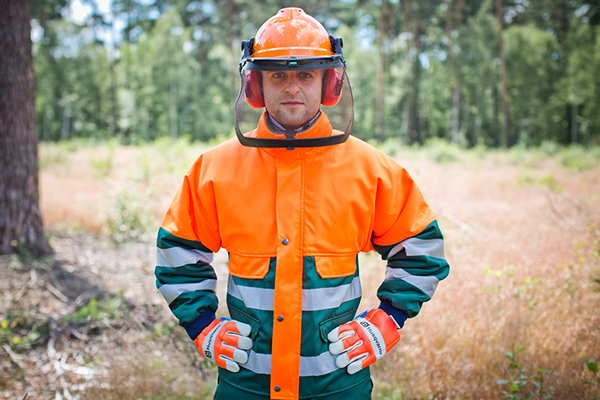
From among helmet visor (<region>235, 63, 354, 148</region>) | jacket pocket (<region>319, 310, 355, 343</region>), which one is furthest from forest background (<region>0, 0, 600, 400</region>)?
helmet visor (<region>235, 63, 354, 148</region>)

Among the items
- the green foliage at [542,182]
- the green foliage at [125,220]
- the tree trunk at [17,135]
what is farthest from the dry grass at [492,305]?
the tree trunk at [17,135]

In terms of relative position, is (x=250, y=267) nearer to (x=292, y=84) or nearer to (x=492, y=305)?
(x=292, y=84)

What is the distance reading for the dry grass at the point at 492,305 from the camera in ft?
8.84

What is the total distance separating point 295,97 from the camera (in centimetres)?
159

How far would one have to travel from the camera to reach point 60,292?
417 centimetres

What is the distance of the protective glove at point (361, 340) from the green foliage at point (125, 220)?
566 cm

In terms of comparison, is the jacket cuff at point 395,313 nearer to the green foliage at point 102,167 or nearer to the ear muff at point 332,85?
the ear muff at point 332,85

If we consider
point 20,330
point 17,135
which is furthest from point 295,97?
point 17,135

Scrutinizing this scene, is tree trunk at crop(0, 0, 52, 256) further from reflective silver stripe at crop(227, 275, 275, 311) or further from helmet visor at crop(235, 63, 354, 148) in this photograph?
reflective silver stripe at crop(227, 275, 275, 311)

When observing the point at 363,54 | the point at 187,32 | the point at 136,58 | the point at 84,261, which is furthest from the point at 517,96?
the point at 84,261

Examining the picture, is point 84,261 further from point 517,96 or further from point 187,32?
point 517,96

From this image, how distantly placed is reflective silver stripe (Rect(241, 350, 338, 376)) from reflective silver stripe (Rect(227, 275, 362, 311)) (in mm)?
187

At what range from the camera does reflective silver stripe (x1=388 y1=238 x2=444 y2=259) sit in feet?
5.23

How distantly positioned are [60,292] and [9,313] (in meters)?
0.60
